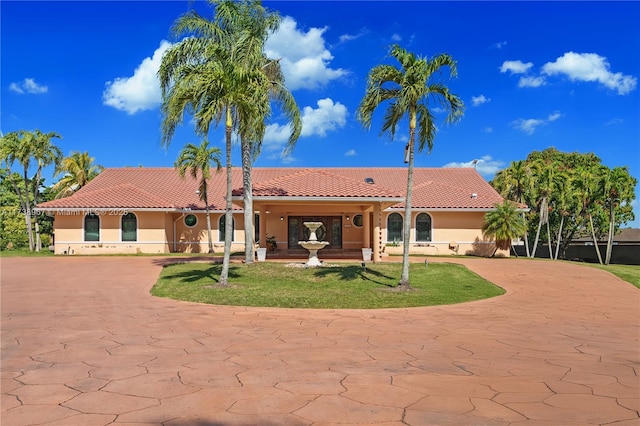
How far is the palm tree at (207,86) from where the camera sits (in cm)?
1373

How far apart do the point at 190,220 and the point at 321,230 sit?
868cm

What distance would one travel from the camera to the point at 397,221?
30391 millimetres

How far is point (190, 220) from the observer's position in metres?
31.1

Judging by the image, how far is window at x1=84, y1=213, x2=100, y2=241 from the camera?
2916cm

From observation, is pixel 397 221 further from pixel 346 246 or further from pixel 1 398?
pixel 1 398

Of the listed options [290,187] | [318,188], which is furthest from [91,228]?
[318,188]

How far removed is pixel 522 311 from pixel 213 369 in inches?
330

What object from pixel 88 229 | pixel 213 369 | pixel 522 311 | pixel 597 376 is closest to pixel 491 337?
pixel 597 376

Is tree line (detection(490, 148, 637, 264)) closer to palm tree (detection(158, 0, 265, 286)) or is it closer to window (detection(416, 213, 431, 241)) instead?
window (detection(416, 213, 431, 241))

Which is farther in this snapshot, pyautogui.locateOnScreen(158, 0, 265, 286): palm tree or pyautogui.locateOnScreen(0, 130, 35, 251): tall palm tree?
pyautogui.locateOnScreen(0, 130, 35, 251): tall palm tree

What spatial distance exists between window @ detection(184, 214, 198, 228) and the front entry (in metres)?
6.47

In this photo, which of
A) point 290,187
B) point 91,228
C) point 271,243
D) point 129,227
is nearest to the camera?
point 290,187

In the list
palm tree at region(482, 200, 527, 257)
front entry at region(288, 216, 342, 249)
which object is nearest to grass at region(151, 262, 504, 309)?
palm tree at region(482, 200, 527, 257)

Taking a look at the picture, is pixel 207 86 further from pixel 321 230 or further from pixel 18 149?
pixel 18 149
